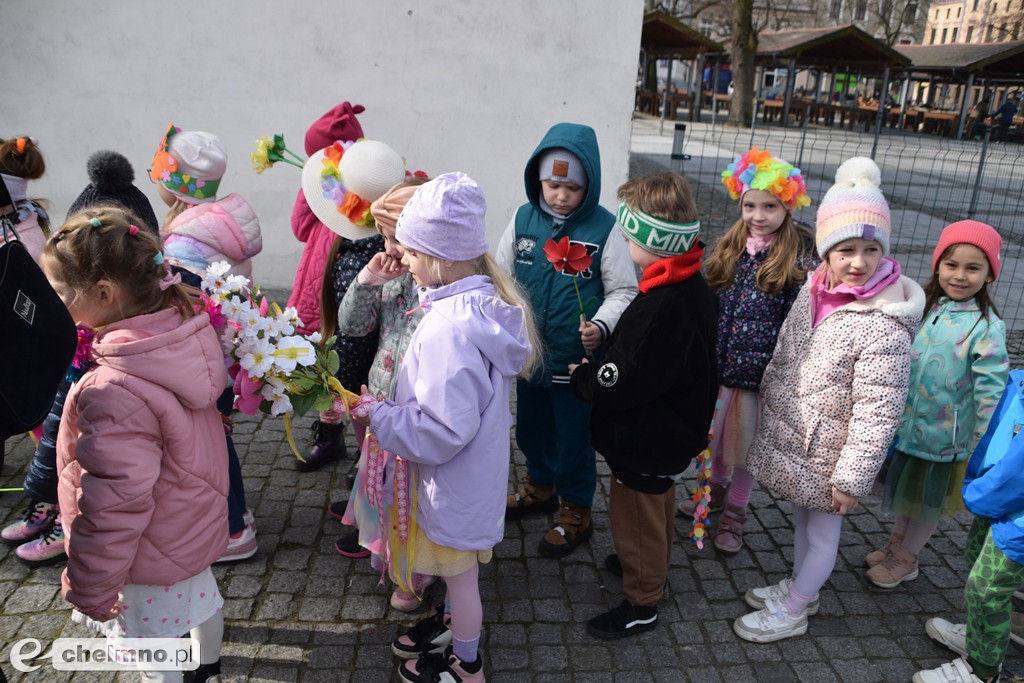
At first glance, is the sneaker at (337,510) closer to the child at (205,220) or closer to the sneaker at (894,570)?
the child at (205,220)

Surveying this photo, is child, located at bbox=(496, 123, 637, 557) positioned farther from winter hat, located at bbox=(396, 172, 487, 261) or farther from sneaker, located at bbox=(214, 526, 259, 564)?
sneaker, located at bbox=(214, 526, 259, 564)

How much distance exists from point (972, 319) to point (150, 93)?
6202 millimetres

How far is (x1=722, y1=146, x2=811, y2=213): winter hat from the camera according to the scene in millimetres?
3209

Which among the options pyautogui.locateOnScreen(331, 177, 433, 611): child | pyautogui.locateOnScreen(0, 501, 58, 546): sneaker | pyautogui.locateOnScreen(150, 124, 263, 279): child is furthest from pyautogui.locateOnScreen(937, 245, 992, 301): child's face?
pyautogui.locateOnScreen(0, 501, 58, 546): sneaker

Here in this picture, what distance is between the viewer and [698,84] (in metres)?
27.0

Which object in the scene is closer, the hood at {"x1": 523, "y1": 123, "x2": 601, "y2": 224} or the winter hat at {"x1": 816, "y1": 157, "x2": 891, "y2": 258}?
the winter hat at {"x1": 816, "y1": 157, "x2": 891, "y2": 258}

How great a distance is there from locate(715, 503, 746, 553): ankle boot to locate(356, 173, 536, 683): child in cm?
142

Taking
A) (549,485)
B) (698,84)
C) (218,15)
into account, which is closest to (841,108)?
(698,84)

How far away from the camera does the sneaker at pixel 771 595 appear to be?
9.99ft

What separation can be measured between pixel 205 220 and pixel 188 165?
0.33 metres

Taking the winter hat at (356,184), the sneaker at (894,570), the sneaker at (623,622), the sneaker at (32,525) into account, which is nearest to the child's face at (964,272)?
the sneaker at (894,570)

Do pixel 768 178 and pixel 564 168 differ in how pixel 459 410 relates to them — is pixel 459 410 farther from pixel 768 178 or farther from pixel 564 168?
pixel 768 178

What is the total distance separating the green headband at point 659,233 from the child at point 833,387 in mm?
569

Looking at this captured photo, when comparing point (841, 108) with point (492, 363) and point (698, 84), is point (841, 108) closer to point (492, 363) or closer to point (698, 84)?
point (698, 84)
